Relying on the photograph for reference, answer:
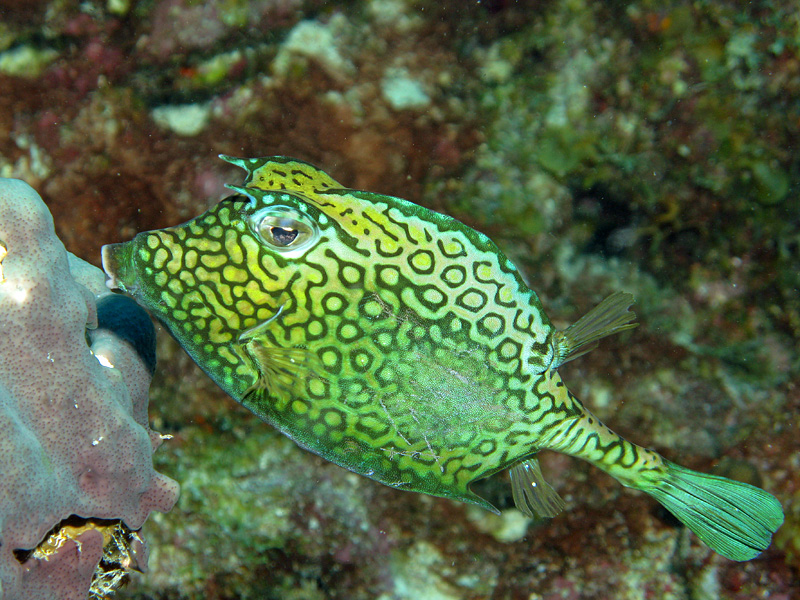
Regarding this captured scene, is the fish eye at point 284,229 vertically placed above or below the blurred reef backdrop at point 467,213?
above

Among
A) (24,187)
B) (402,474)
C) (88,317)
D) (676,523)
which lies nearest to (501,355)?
(402,474)

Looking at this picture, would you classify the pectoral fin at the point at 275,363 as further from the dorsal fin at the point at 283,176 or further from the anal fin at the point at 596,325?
the anal fin at the point at 596,325

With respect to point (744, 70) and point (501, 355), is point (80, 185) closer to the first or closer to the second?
point (501, 355)

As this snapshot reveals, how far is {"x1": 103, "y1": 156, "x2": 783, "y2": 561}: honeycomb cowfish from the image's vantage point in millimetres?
1956

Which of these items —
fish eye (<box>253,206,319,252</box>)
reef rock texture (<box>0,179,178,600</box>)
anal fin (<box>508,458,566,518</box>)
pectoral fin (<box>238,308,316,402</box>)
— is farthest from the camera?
anal fin (<box>508,458,566,518</box>)

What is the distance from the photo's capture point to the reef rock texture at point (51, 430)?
174 centimetres

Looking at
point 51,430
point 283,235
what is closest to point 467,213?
point 283,235

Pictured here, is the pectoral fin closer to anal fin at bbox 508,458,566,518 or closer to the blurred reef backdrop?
anal fin at bbox 508,458,566,518

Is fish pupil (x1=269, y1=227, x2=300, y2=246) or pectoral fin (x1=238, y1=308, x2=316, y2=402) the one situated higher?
fish pupil (x1=269, y1=227, x2=300, y2=246)

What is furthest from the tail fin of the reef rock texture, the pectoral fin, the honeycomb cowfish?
the reef rock texture

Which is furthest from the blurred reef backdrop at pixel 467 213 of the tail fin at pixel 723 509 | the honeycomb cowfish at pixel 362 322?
the honeycomb cowfish at pixel 362 322

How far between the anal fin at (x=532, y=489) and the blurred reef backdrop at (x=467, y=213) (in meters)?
1.18

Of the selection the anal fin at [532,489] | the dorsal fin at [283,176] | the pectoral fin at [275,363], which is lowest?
the anal fin at [532,489]

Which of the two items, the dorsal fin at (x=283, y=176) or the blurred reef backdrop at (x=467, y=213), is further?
the blurred reef backdrop at (x=467, y=213)
